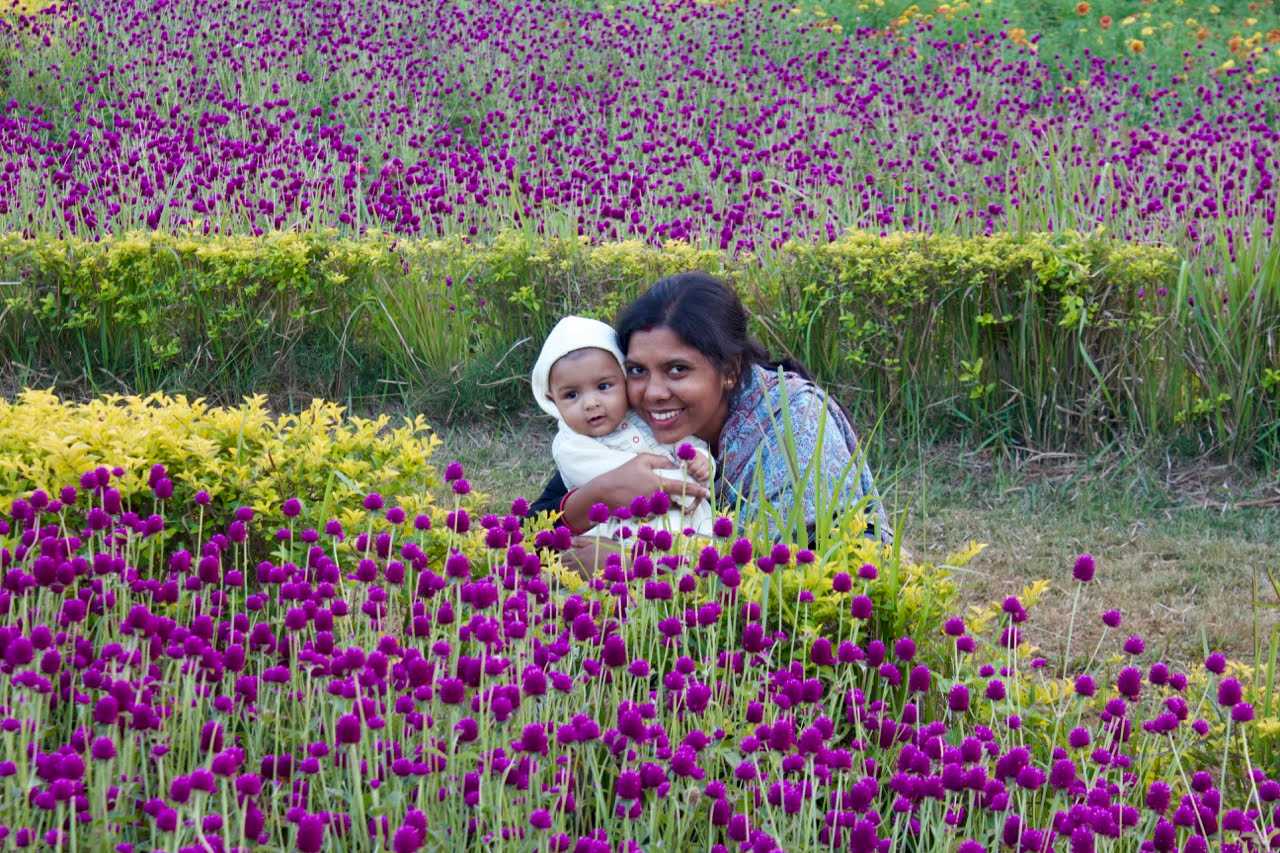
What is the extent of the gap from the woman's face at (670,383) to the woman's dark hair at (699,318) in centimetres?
3

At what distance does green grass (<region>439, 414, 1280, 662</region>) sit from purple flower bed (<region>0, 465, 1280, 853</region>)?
1504mm

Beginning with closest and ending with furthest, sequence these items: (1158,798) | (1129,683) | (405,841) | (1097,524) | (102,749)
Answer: (405,841) → (102,749) → (1158,798) → (1129,683) → (1097,524)

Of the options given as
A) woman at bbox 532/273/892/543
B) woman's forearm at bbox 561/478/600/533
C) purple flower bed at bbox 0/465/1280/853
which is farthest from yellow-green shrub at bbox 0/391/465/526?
woman at bbox 532/273/892/543

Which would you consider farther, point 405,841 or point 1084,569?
point 1084,569

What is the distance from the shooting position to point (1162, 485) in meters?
5.89

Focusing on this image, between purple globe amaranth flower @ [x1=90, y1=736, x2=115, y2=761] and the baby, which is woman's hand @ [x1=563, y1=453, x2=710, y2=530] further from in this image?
purple globe amaranth flower @ [x1=90, y1=736, x2=115, y2=761]

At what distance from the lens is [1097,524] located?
5.67 meters

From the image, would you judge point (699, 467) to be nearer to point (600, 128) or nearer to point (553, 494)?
point (553, 494)

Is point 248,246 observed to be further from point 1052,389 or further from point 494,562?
point 494,562

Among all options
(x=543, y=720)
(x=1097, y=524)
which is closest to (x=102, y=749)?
(x=543, y=720)

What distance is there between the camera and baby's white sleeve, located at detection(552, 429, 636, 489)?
429 centimetres

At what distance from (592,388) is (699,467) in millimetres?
403

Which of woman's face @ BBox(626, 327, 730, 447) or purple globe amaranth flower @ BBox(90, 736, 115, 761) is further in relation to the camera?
woman's face @ BBox(626, 327, 730, 447)

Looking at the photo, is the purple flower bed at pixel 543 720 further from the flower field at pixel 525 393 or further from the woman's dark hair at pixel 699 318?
the woman's dark hair at pixel 699 318
